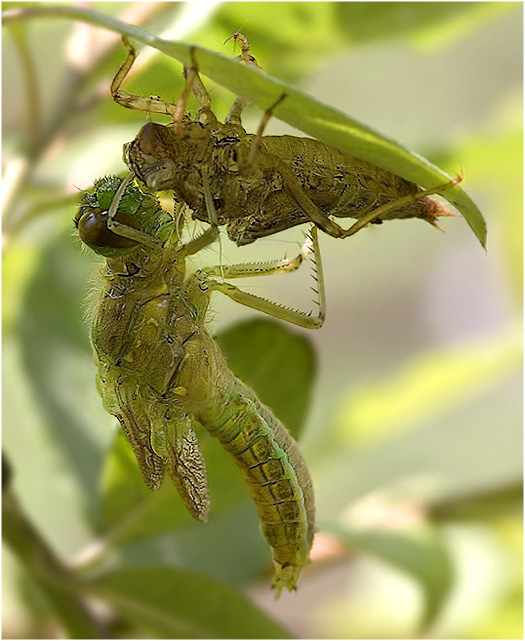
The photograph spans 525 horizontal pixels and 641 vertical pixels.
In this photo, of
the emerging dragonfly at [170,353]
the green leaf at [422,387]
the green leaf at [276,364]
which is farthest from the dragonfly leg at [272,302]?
the green leaf at [422,387]

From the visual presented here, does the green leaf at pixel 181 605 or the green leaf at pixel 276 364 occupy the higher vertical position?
the green leaf at pixel 276 364

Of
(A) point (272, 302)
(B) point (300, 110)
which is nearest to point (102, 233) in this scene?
(A) point (272, 302)

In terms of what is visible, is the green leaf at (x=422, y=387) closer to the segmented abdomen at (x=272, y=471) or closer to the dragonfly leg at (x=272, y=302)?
the segmented abdomen at (x=272, y=471)

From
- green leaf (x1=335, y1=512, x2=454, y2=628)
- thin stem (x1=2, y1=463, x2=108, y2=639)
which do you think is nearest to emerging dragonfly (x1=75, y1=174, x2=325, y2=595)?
thin stem (x1=2, y1=463, x2=108, y2=639)

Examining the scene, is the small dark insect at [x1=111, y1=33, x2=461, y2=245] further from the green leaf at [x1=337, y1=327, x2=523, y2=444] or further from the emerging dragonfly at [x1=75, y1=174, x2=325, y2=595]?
the green leaf at [x1=337, y1=327, x2=523, y2=444]

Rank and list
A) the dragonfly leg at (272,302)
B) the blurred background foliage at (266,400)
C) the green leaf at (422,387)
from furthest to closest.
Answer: the green leaf at (422,387) < the blurred background foliage at (266,400) < the dragonfly leg at (272,302)

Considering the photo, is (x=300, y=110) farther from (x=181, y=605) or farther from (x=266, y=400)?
(x=181, y=605)
